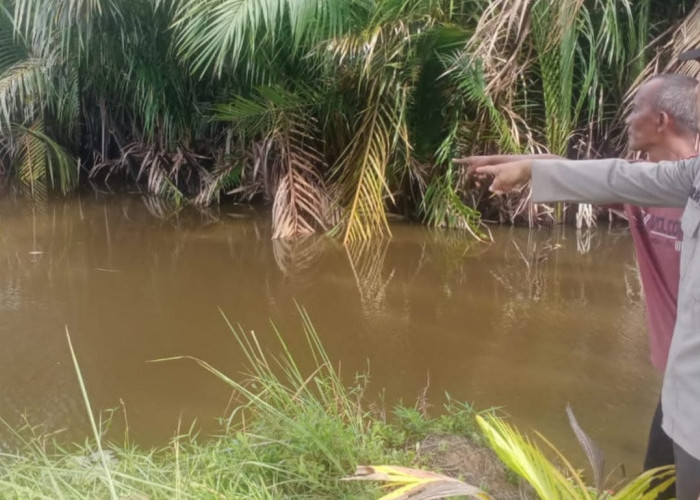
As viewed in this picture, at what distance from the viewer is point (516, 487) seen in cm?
210

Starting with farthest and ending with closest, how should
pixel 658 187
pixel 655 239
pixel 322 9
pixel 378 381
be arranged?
1. pixel 322 9
2. pixel 378 381
3. pixel 655 239
4. pixel 658 187

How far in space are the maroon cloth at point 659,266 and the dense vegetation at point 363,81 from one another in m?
3.13

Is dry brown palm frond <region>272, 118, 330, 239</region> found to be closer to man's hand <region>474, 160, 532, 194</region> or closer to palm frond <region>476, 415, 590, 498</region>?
palm frond <region>476, 415, 590, 498</region>

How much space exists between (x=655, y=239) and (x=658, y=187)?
46cm

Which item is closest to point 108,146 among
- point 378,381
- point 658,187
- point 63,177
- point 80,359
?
point 63,177

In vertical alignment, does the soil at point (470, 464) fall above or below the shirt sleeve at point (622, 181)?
below

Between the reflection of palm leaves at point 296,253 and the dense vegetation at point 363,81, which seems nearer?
the reflection of palm leaves at point 296,253

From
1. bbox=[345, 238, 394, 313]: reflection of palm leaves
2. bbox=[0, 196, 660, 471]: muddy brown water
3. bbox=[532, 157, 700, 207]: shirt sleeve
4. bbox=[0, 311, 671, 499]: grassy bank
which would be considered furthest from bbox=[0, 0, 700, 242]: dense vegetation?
bbox=[532, 157, 700, 207]: shirt sleeve

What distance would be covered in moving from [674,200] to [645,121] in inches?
17.4

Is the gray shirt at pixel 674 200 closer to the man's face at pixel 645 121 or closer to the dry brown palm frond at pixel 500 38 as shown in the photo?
the man's face at pixel 645 121

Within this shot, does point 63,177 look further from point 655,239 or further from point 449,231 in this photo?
point 655,239

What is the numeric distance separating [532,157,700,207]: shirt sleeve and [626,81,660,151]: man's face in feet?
1.31

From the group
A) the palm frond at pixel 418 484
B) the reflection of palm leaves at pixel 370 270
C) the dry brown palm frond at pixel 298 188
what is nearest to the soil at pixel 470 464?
the palm frond at pixel 418 484

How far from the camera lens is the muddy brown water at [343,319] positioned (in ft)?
9.52
